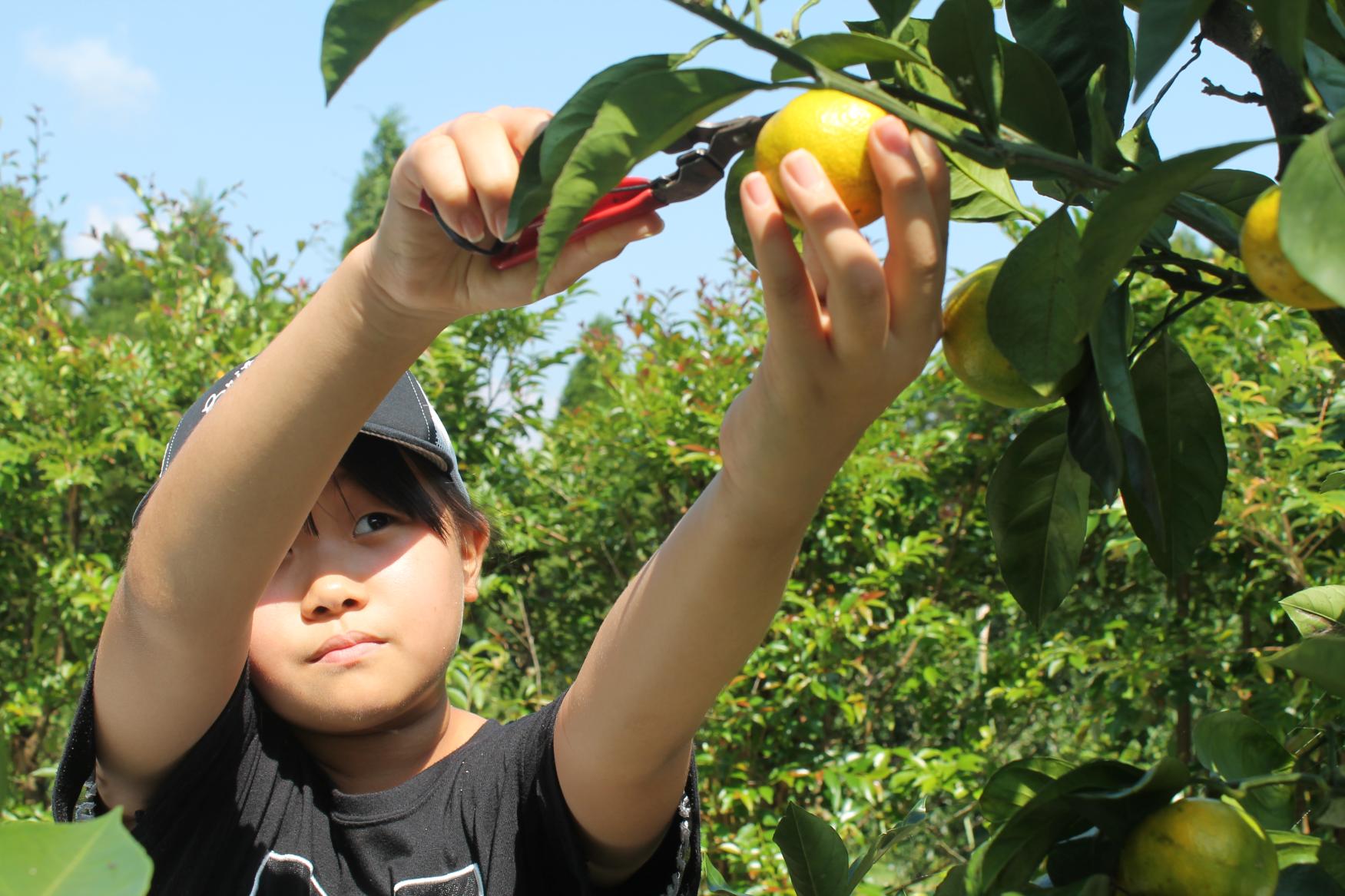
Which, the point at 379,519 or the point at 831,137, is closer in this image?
the point at 831,137

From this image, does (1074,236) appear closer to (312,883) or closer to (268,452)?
(268,452)

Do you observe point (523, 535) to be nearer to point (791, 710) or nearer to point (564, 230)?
point (791, 710)

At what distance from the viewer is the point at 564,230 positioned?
0.56 m

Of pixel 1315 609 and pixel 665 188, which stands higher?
pixel 665 188

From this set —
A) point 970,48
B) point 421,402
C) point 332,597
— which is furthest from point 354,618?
point 970,48

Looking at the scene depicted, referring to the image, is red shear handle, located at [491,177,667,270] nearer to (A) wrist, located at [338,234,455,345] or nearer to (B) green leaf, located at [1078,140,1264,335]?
(A) wrist, located at [338,234,455,345]

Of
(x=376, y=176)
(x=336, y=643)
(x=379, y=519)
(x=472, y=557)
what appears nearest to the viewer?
(x=336, y=643)

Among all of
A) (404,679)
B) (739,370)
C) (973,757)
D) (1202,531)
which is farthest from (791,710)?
(1202,531)

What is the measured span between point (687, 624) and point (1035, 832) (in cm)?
37

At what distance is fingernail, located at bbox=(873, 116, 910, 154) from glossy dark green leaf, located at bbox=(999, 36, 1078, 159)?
0.21ft

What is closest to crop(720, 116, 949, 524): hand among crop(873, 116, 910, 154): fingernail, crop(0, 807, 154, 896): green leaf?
crop(873, 116, 910, 154): fingernail

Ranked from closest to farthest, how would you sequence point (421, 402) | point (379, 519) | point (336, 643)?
1. point (336, 643)
2. point (379, 519)
3. point (421, 402)

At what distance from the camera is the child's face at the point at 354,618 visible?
4.16ft

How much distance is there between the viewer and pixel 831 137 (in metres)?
0.62
